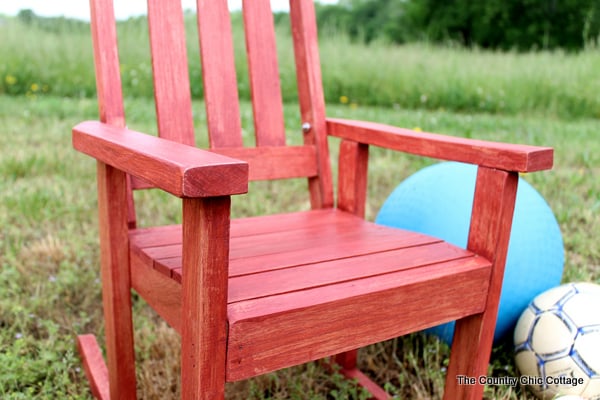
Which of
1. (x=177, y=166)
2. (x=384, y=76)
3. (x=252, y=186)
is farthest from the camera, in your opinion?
(x=384, y=76)

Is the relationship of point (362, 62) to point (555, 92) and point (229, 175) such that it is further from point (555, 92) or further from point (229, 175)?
point (229, 175)

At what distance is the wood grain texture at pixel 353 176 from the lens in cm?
156

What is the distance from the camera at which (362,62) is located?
6.41 metres

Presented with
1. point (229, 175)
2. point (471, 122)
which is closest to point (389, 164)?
point (471, 122)

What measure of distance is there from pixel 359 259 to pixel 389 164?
208cm

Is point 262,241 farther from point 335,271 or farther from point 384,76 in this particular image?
point 384,76

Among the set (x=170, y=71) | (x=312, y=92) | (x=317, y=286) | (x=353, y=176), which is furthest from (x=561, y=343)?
(x=170, y=71)

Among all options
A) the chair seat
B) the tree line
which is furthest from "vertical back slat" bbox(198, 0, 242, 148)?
the tree line

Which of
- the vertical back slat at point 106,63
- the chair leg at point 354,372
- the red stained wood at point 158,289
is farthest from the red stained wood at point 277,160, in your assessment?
the chair leg at point 354,372

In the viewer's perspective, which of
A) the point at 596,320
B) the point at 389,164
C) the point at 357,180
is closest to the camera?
the point at 596,320

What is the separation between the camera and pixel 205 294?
0.88 m

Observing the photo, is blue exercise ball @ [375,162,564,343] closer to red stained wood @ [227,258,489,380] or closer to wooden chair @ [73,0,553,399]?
wooden chair @ [73,0,553,399]

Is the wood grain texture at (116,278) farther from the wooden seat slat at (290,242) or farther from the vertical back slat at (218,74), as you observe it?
the vertical back slat at (218,74)

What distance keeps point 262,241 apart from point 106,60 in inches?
21.4
